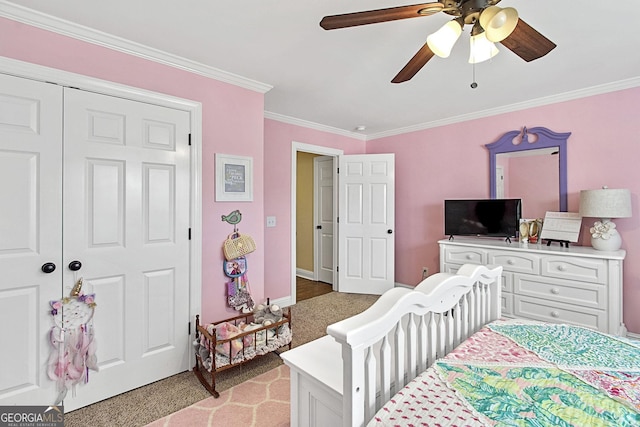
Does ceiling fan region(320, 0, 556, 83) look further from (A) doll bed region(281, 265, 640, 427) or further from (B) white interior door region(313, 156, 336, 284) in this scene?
(B) white interior door region(313, 156, 336, 284)

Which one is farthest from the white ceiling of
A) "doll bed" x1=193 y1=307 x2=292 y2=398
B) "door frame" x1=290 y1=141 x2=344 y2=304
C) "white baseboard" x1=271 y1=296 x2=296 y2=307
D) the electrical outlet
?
"white baseboard" x1=271 y1=296 x2=296 y2=307

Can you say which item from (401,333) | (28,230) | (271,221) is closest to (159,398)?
(28,230)

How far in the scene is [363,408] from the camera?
1.06 meters

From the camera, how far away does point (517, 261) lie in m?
2.95

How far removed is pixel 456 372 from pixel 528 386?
0.78ft

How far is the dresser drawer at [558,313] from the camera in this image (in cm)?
254

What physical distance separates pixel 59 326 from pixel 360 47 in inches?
103

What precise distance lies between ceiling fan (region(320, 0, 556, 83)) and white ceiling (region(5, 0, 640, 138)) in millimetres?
433

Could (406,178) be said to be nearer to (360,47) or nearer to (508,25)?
(360,47)

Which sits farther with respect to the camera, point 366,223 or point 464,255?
point 366,223

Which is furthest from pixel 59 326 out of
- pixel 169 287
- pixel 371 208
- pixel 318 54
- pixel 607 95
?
pixel 607 95

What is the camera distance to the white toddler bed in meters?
1.04

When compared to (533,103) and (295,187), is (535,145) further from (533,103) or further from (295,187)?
(295,187)

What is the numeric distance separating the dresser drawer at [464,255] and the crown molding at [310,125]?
7.13 feet
